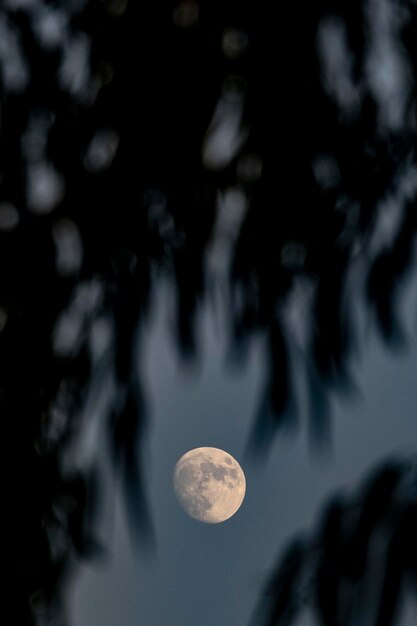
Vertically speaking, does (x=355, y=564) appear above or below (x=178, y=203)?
below

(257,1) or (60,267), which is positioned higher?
(257,1)

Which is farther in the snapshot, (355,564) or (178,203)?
(178,203)

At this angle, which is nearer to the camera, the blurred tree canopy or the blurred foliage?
the blurred foliage

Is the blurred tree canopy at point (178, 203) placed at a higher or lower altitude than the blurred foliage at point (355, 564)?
higher

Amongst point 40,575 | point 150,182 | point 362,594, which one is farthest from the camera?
point 150,182

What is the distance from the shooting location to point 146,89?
921mm

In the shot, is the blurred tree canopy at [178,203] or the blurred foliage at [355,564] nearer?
the blurred foliage at [355,564]

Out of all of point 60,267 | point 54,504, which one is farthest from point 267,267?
point 54,504

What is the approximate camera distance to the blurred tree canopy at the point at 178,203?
823mm

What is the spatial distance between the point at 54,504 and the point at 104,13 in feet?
1.76

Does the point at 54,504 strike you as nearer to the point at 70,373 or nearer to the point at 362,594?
the point at 70,373

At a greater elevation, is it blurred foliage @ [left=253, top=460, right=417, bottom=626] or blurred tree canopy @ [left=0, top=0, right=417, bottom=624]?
blurred tree canopy @ [left=0, top=0, right=417, bottom=624]

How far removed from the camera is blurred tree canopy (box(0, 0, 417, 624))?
82 centimetres

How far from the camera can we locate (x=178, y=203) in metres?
0.89
